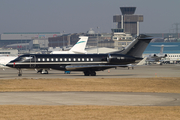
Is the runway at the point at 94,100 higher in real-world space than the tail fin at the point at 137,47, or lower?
lower

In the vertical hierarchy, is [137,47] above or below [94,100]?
above

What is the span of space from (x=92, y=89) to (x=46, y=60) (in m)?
20.0

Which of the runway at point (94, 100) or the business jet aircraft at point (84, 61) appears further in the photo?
the business jet aircraft at point (84, 61)

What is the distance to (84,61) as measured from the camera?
50.7 metres

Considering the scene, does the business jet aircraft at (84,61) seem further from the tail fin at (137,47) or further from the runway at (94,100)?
the runway at (94,100)

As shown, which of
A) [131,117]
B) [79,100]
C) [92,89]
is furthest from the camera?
[92,89]

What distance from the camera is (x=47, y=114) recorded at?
699 inches

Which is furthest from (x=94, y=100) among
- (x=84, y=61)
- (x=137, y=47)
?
(x=137, y=47)

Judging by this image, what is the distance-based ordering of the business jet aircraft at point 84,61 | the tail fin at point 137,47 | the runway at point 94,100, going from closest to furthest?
the runway at point 94,100, the business jet aircraft at point 84,61, the tail fin at point 137,47

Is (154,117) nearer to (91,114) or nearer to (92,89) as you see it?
(91,114)

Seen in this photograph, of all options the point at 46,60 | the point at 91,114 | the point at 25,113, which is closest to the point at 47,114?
the point at 25,113

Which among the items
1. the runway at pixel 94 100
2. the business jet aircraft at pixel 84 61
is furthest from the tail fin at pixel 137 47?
the runway at pixel 94 100

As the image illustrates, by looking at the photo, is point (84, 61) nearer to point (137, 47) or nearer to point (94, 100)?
point (137, 47)

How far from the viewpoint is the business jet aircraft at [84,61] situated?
162 ft
